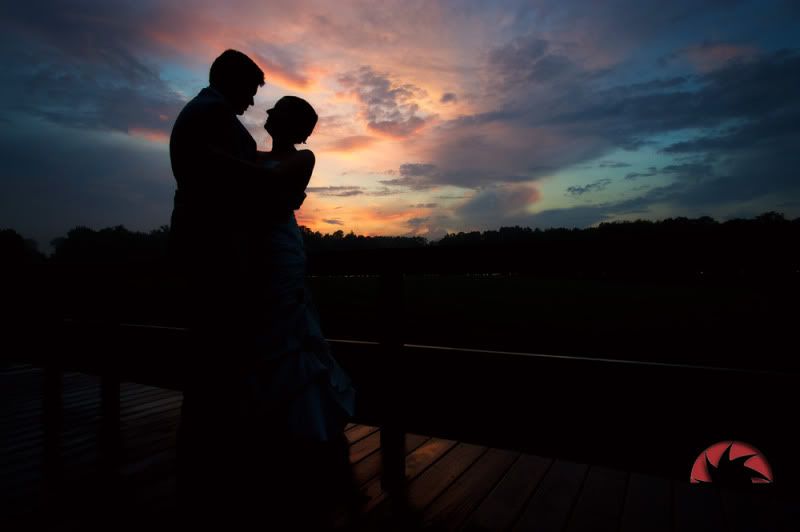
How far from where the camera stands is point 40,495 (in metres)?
1.93

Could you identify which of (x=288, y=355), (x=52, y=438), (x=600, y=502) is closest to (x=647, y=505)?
(x=600, y=502)

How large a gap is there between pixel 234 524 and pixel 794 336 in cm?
3040

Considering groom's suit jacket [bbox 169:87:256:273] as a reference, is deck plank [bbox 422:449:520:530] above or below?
below

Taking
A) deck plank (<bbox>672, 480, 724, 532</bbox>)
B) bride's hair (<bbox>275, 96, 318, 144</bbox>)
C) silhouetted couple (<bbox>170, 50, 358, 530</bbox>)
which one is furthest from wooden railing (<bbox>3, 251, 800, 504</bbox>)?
bride's hair (<bbox>275, 96, 318, 144</bbox>)

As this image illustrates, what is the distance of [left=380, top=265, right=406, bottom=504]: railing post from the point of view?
202 cm

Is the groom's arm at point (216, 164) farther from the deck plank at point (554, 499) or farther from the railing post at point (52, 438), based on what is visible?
the railing post at point (52, 438)

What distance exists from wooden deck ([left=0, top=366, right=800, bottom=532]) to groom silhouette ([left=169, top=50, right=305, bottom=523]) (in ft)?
1.82

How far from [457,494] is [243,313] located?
132 centimetres

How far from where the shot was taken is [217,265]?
1357mm

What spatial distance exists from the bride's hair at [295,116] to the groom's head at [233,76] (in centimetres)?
12

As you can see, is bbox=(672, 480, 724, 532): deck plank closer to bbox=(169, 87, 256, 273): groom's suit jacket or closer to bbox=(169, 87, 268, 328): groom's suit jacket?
bbox=(169, 87, 268, 328): groom's suit jacket

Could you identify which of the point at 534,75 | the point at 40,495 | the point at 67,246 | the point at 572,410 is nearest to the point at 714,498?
the point at 40,495

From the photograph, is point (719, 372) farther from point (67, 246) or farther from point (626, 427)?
point (67, 246)

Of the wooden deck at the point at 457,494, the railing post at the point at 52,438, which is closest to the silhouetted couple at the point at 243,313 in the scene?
the wooden deck at the point at 457,494
